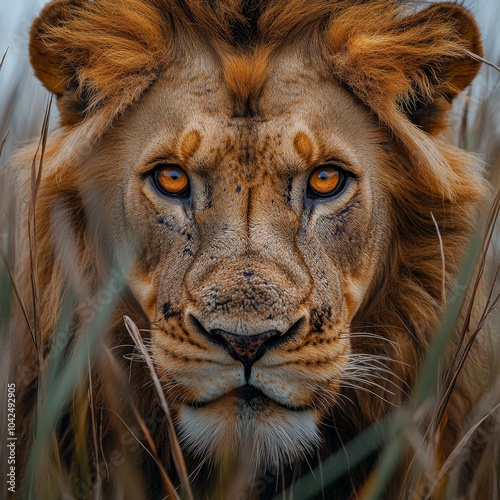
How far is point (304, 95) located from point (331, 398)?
1.25 m

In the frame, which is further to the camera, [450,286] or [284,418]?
[450,286]

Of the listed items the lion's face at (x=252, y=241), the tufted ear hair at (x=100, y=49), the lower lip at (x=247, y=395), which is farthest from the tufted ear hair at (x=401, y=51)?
the lower lip at (x=247, y=395)

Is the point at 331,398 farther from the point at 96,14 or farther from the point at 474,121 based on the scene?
the point at 474,121

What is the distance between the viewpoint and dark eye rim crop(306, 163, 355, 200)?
3.29 meters

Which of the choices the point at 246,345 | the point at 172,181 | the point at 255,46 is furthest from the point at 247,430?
the point at 255,46

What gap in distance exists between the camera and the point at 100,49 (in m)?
3.47

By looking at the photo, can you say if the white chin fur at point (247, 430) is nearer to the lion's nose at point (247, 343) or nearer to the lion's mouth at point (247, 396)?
the lion's mouth at point (247, 396)

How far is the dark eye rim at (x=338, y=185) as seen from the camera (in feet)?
10.8

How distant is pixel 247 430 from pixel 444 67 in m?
1.80

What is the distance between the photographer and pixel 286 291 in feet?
9.41

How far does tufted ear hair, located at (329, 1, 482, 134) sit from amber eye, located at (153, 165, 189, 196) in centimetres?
81

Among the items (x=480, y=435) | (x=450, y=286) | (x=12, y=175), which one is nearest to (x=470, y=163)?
(x=450, y=286)

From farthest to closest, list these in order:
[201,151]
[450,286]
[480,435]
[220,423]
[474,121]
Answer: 1. [474,121]
2. [450,286]
3. [480,435]
4. [201,151]
5. [220,423]

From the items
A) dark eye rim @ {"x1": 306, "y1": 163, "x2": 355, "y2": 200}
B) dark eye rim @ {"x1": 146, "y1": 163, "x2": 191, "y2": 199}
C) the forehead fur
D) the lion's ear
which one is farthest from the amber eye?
the lion's ear
